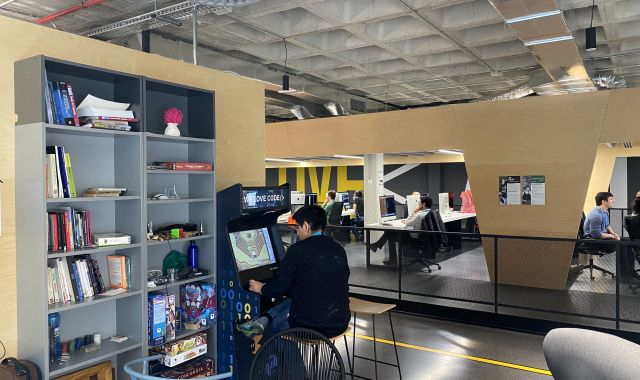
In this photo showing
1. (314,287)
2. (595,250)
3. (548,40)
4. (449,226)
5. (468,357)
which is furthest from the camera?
(449,226)

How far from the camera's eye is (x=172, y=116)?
3709mm

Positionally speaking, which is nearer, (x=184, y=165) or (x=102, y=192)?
(x=102, y=192)

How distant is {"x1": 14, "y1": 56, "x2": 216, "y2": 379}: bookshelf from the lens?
286 centimetres

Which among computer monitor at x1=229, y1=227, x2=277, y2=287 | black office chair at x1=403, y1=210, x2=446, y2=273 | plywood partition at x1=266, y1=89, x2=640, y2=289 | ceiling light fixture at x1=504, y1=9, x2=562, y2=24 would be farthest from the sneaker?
black office chair at x1=403, y1=210, x2=446, y2=273

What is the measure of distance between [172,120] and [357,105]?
27.1 feet

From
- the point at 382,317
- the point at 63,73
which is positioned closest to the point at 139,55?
the point at 63,73

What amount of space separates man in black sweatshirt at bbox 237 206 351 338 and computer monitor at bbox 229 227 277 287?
524mm

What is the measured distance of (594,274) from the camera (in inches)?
304

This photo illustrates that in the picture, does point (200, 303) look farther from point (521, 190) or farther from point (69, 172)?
point (521, 190)

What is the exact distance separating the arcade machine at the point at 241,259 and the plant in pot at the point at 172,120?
0.62 m

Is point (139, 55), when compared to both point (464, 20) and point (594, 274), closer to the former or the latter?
point (464, 20)

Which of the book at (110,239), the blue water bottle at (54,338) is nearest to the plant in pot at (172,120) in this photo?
the book at (110,239)

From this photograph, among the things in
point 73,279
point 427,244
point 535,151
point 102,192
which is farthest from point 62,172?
point 535,151

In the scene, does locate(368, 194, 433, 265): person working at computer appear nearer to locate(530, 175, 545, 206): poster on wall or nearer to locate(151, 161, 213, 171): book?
locate(530, 175, 545, 206): poster on wall
